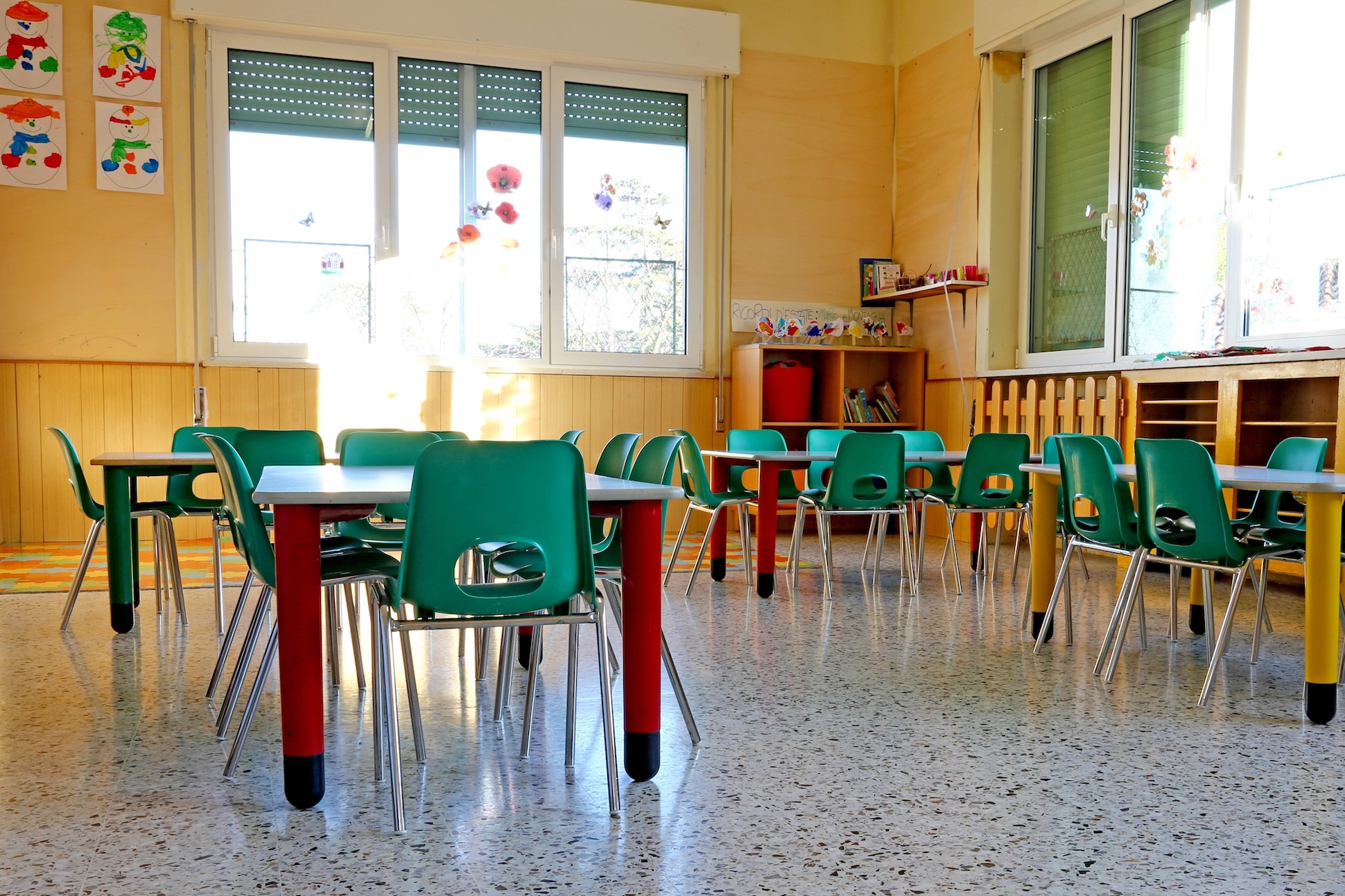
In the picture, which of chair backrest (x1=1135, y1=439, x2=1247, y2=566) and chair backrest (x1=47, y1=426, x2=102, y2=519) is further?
chair backrest (x1=47, y1=426, x2=102, y2=519)

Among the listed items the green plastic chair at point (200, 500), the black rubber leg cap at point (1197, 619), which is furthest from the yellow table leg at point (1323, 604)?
the green plastic chair at point (200, 500)

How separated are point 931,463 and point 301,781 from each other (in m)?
4.22

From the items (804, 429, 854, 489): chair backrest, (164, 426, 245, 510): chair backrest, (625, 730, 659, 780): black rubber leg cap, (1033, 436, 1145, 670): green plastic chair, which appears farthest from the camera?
(804, 429, 854, 489): chair backrest

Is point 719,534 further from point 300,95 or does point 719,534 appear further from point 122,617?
point 300,95

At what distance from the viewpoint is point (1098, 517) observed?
3.42 m

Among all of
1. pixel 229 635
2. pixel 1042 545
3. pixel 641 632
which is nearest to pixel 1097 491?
pixel 1042 545

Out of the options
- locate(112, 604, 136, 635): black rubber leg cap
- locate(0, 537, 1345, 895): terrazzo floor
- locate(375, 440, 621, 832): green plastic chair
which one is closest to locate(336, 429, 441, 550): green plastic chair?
locate(0, 537, 1345, 895): terrazzo floor

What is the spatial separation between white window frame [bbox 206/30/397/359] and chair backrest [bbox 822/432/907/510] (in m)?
3.72

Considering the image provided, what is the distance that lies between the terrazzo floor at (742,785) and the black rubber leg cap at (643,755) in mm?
40

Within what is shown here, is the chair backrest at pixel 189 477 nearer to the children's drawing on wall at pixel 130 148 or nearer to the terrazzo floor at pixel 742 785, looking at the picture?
the terrazzo floor at pixel 742 785

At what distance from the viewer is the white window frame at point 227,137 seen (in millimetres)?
6367

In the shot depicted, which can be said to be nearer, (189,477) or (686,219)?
(189,477)

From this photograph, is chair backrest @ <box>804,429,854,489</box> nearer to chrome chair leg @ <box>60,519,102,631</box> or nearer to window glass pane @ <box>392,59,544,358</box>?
window glass pane @ <box>392,59,544,358</box>

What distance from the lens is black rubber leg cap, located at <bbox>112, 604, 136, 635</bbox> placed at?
372 centimetres
